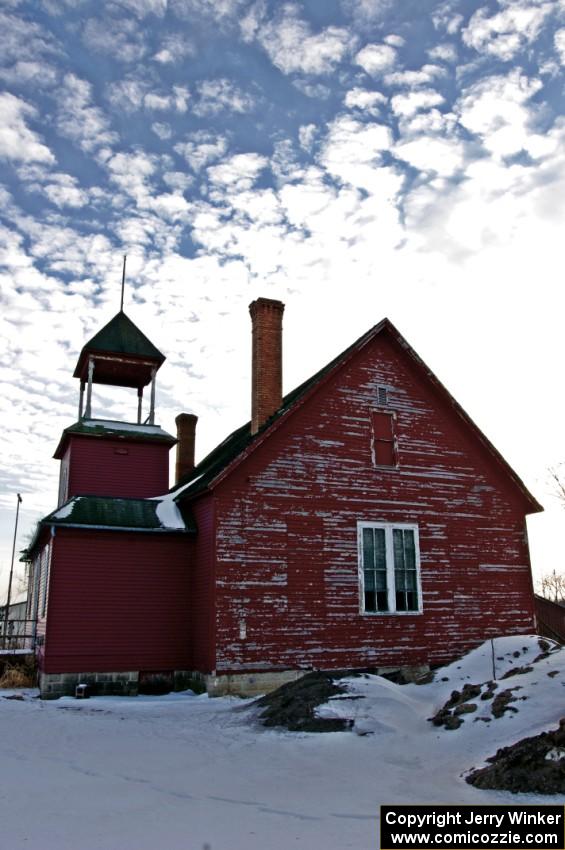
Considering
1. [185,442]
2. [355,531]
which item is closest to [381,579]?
[355,531]

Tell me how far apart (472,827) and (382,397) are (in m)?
13.6

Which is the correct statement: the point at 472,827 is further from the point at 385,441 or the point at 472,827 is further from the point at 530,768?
the point at 385,441

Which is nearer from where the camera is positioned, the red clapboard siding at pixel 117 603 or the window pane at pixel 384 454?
the red clapboard siding at pixel 117 603

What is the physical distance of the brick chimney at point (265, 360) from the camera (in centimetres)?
1900

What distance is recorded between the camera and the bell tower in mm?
20812

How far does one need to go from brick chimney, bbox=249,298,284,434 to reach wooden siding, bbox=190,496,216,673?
291 centimetres

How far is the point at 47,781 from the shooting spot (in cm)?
800

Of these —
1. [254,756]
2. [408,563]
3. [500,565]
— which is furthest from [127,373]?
[254,756]

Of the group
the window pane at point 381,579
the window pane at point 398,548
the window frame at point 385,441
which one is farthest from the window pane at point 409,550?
the window frame at point 385,441

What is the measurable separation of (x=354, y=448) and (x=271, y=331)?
4.04 m

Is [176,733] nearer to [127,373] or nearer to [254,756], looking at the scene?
[254,756]

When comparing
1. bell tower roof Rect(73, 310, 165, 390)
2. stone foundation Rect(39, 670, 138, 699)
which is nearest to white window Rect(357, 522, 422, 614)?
stone foundation Rect(39, 670, 138, 699)

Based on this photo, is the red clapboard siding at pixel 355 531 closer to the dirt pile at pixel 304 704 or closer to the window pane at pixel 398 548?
the window pane at pixel 398 548

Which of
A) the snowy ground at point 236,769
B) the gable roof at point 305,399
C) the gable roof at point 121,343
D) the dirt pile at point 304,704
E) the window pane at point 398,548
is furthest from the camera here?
the gable roof at point 121,343
